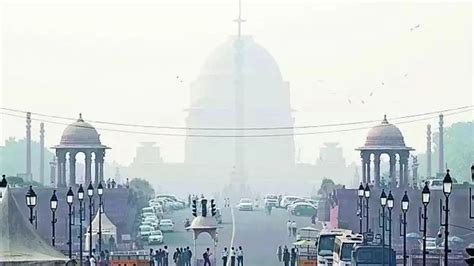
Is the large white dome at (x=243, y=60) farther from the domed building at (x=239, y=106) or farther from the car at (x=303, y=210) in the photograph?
the car at (x=303, y=210)

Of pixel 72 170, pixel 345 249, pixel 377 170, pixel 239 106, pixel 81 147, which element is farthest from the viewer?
pixel 239 106

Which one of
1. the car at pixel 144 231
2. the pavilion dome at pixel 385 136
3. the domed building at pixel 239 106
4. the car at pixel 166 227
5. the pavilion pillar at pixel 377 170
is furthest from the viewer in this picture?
the domed building at pixel 239 106

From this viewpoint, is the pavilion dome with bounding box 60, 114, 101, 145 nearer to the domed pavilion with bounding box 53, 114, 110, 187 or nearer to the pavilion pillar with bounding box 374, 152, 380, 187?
the domed pavilion with bounding box 53, 114, 110, 187

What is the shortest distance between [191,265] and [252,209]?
44.7m

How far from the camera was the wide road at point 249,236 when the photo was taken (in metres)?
55.7

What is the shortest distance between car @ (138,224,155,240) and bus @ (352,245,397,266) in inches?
872

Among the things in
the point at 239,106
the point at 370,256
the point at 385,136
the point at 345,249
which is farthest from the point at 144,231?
the point at 239,106

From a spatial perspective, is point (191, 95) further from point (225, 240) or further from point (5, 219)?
point (5, 219)

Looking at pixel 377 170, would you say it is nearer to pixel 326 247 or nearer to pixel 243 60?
pixel 326 247

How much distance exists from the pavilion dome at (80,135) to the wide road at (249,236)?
495 cm

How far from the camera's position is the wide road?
183 feet

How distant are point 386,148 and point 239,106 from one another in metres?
80.8

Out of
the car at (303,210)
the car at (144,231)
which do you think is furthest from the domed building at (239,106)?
the car at (144,231)

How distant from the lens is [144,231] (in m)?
62.9
